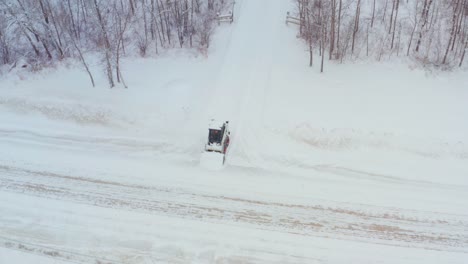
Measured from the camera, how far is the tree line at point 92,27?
107ft

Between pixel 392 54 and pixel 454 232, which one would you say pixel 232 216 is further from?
pixel 392 54

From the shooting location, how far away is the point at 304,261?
1852 centimetres

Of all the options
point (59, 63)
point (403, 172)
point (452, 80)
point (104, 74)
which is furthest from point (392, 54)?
Answer: point (59, 63)

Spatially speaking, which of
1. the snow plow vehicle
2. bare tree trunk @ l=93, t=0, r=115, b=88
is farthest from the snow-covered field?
bare tree trunk @ l=93, t=0, r=115, b=88

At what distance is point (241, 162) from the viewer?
23.8 m

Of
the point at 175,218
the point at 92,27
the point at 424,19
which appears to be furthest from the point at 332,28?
the point at 92,27

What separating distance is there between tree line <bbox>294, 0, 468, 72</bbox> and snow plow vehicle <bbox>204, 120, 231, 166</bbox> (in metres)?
10.6

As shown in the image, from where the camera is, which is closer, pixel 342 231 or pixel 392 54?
pixel 342 231

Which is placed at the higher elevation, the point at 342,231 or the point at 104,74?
the point at 104,74

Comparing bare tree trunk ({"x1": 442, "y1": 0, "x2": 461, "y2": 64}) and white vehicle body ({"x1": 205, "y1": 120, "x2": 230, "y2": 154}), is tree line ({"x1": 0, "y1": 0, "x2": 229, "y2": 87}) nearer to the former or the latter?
white vehicle body ({"x1": 205, "y1": 120, "x2": 230, "y2": 154})

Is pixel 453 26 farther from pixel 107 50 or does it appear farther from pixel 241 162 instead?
pixel 107 50

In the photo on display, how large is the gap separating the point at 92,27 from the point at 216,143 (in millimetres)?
18372

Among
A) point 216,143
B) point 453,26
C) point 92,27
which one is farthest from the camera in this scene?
point 92,27

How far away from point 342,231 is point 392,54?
1708cm
